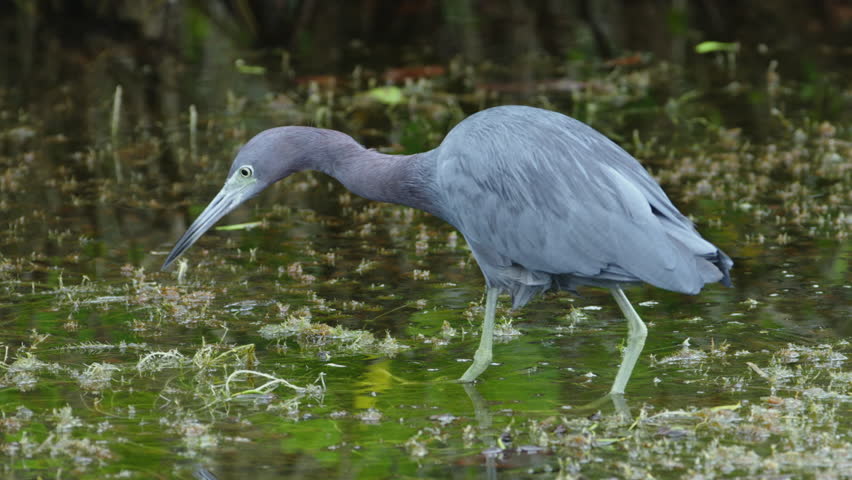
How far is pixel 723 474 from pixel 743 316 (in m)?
2.32

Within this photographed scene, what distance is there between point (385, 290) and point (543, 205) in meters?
1.82

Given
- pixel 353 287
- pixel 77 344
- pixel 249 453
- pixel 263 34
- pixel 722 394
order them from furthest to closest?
pixel 263 34 → pixel 353 287 → pixel 77 344 → pixel 722 394 → pixel 249 453

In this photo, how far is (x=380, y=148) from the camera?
1046 centimetres

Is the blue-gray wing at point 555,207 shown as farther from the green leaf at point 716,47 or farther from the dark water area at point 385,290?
the green leaf at point 716,47

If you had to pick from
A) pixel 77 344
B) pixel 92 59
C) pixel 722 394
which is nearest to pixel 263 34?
pixel 92 59

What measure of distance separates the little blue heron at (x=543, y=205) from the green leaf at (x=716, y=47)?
26.7ft

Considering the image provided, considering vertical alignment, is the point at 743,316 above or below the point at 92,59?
below

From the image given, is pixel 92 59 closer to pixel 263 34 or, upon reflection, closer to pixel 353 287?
pixel 263 34

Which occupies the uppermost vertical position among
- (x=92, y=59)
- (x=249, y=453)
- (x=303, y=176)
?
(x=92, y=59)

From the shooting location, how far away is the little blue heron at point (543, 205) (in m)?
5.79

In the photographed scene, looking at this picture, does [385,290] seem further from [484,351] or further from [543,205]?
[543,205]

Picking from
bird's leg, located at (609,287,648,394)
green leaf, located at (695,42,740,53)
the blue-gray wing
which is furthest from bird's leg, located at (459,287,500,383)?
green leaf, located at (695,42,740,53)

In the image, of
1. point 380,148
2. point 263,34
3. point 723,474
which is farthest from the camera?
point 263,34

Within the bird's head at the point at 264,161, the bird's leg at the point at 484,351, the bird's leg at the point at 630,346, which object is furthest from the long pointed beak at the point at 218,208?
the bird's leg at the point at 630,346
